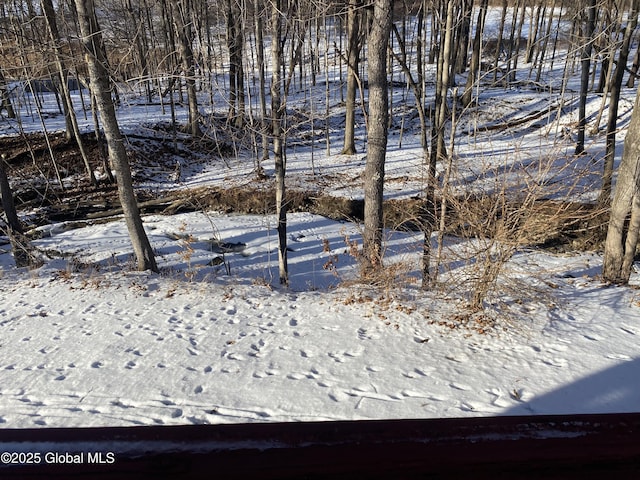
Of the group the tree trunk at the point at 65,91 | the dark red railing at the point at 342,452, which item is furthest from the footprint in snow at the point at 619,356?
the tree trunk at the point at 65,91

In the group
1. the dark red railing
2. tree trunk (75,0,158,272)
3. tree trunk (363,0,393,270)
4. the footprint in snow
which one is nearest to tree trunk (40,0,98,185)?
tree trunk (75,0,158,272)

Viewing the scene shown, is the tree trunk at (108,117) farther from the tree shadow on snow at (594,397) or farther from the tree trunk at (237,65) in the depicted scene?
the tree shadow on snow at (594,397)

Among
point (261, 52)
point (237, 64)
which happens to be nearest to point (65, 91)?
point (261, 52)

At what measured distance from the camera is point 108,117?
7.90 m

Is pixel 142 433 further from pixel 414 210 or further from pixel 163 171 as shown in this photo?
pixel 163 171

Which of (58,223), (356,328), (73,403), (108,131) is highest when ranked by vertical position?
(108,131)

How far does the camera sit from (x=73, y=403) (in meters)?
4.47

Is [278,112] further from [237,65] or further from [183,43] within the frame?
[183,43]

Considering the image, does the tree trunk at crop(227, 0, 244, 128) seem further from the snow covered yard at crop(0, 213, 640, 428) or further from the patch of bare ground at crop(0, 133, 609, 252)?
the snow covered yard at crop(0, 213, 640, 428)

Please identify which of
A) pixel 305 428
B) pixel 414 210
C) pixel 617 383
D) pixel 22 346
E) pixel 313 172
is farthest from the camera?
pixel 313 172

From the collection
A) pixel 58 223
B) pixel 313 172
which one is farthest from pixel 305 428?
pixel 313 172

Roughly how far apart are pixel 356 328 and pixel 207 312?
111 inches

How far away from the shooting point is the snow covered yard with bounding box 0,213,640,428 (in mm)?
4234

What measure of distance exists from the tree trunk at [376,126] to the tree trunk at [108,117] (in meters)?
4.65
